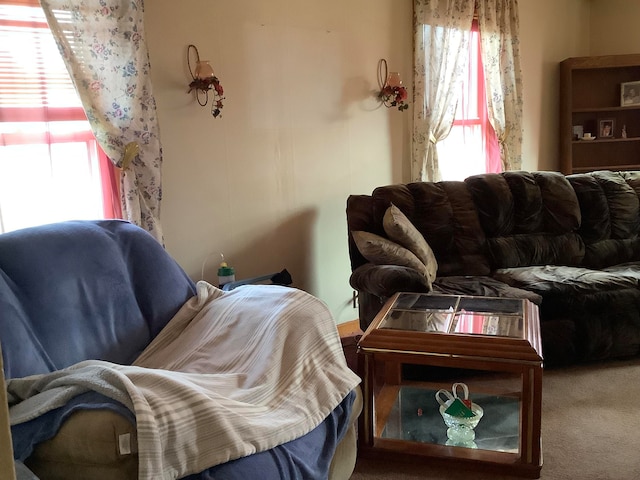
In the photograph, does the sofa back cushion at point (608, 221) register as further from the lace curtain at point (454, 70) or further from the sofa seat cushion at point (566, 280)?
the lace curtain at point (454, 70)

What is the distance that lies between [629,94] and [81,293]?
504 cm

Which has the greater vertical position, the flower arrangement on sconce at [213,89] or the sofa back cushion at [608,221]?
the flower arrangement on sconce at [213,89]

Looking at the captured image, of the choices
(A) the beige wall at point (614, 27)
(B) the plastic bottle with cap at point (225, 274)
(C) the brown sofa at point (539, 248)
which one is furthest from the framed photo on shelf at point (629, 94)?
(B) the plastic bottle with cap at point (225, 274)

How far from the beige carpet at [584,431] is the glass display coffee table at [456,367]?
0.07 metres

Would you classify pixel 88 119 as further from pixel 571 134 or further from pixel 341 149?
pixel 571 134

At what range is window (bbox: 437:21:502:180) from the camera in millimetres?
4594

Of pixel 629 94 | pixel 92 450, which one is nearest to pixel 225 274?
pixel 92 450

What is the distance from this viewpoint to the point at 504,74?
15.5 feet

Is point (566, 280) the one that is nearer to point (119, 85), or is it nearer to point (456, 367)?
point (456, 367)

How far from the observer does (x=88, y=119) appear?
2.54m

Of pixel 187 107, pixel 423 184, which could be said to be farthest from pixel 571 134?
pixel 187 107

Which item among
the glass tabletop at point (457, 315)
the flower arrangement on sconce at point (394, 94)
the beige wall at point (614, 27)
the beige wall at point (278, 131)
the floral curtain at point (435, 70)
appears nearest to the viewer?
the glass tabletop at point (457, 315)

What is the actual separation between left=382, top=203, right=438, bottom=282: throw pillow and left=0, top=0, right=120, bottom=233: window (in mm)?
1430

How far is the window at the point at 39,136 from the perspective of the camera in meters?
2.35
